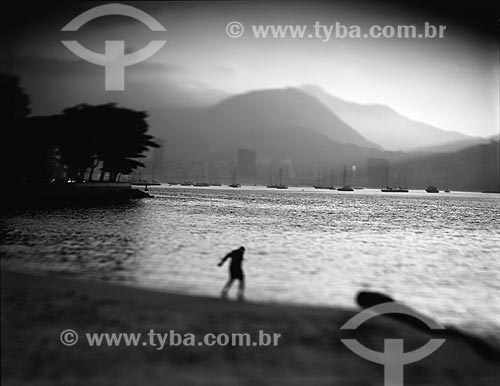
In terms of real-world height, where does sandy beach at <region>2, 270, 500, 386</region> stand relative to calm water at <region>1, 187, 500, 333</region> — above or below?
above

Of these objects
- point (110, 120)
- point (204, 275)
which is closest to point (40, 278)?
point (204, 275)

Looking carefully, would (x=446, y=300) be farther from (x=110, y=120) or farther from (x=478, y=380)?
(x=110, y=120)

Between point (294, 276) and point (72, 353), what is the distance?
9541 millimetres

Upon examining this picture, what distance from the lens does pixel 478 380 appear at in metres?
5.02

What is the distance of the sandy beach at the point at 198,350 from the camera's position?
186 inches

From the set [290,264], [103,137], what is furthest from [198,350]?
[103,137]

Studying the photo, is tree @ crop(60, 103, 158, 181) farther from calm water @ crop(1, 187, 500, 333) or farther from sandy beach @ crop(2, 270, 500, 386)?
sandy beach @ crop(2, 270, 500, 386)

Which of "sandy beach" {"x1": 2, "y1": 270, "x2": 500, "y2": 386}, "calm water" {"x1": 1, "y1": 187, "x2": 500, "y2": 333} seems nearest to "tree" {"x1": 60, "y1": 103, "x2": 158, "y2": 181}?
"calm water" {"x1": 1, "y1": 187, "x2": 500, "y2": 333}

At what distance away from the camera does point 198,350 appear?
17.9 feet

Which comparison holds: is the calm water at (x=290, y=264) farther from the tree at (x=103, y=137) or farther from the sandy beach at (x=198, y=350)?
the tree at (x=103, y=137)

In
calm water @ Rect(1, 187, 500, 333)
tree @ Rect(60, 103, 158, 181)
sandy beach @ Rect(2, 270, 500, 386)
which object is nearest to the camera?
sandy beach @ Rect(2, 270, 500, 386)

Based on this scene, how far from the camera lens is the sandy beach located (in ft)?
15.5

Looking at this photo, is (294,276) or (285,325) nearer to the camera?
(285,325)

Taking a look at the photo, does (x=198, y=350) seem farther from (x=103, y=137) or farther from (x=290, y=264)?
(x=103, y=137)
